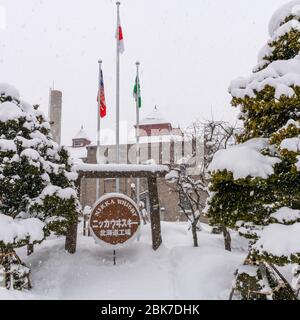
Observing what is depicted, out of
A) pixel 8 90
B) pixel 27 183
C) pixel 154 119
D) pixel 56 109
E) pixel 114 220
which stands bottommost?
pixel 114 220

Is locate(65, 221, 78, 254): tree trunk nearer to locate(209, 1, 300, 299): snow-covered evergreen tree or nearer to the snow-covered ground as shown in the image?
the snow-covered ground

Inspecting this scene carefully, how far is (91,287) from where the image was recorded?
11.7 metres

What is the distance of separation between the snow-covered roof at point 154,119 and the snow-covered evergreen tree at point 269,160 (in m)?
38.0

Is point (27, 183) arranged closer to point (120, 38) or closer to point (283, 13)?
point (283, 13)

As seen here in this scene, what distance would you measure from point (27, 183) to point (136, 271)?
4864mm

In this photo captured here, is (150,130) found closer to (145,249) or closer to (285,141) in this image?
(145,249)

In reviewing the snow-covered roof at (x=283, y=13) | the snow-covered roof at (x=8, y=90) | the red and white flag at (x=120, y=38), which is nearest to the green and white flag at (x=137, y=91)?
the red and white flag at (x=120, y=38)

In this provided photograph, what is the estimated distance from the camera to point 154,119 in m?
46.2

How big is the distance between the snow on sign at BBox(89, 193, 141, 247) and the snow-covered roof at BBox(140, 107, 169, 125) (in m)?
32.8

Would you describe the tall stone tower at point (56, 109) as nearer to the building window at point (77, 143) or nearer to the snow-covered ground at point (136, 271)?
the building window at point (77, 143)

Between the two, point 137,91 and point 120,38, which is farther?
point 137,91

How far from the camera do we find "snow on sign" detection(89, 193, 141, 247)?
13.1m

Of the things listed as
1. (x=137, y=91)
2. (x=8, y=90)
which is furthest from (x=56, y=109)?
(x=8, y=90)
